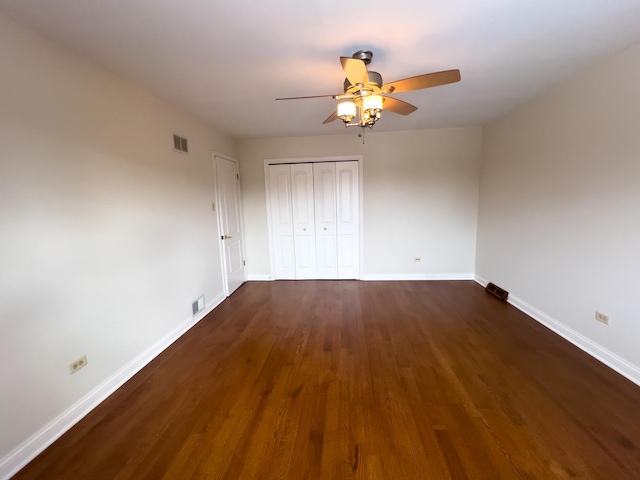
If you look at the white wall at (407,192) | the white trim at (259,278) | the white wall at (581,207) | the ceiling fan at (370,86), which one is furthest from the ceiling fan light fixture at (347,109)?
the white trim at (259,278)

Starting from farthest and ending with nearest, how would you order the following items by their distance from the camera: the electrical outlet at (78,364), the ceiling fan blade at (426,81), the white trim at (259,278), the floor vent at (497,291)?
the white trim at (259,278)
the floor vent at (497,291)
the electrical outlet at (78,364)
the ceiling fan blade at (426,81)

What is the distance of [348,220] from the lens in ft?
14.9

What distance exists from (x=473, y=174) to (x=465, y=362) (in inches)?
122

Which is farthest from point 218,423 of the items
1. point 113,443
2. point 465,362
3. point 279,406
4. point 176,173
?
point 176,173

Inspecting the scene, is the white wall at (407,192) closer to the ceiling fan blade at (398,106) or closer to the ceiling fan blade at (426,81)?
the ceiling fan blade at (398,106)

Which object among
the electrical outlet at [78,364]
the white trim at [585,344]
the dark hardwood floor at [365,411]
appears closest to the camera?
the dark hardwood floor at [365,411]

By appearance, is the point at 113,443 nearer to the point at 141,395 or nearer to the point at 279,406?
the point at 141,395

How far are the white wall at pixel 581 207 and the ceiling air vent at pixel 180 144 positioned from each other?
3.91 metres

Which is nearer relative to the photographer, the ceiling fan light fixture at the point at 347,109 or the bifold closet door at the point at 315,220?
the ceiling fan light fixture at the point at 347,109

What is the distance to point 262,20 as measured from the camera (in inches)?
61.5

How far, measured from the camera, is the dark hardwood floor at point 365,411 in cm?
145

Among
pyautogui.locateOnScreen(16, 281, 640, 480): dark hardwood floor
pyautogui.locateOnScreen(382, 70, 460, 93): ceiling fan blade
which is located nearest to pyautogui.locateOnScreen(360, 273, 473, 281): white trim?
pyautogui.locateOnScreen(16, 281, 640, 480): dark hardwood floor

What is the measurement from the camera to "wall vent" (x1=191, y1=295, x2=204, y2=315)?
316 cm

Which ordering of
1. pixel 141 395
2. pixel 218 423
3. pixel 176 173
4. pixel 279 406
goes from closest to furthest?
pixel 218 423
pixel 279 406
pixel 141 395
pixel 176 173
